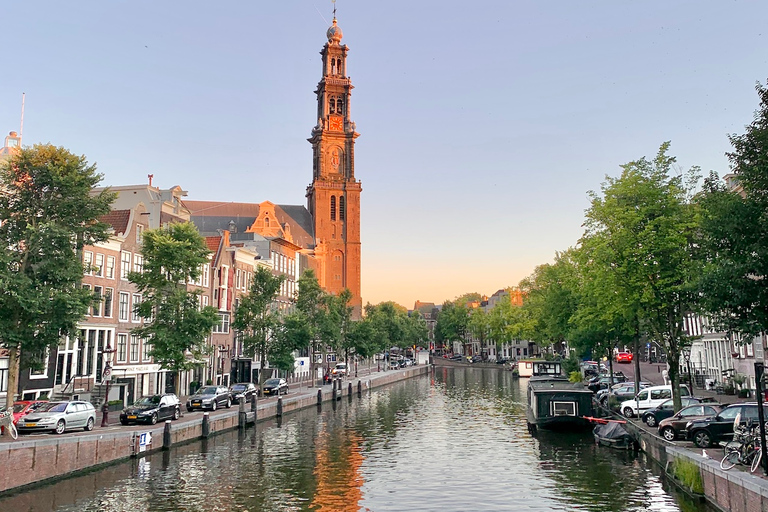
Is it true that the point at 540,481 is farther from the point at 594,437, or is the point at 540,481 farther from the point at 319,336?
the point at 319,336

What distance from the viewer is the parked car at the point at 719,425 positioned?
2720 centimetres

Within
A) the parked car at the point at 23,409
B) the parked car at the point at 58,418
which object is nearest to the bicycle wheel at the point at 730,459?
the parked car at the point at 58,418

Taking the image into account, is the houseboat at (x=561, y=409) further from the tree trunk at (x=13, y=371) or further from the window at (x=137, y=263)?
the window at (x=137, y=263)

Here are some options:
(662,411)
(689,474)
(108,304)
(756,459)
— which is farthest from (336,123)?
(756,459)

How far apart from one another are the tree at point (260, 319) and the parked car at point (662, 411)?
3482cm

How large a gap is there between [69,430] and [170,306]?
14.0 m

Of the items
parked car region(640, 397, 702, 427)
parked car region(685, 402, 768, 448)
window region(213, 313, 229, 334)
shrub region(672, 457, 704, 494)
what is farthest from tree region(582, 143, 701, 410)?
window region(213, 313, 229, 334)

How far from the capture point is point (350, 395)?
70.7 metres

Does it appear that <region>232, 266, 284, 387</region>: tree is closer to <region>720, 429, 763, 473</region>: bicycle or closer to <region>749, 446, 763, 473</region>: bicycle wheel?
<region>720, 429, 763, 473</region>: bicycle

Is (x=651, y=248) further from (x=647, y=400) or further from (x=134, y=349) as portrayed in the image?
(x=134, y=349)

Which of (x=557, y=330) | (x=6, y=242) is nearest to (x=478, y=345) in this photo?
(x=557, y=330)

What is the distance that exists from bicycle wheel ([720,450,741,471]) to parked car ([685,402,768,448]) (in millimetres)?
6270

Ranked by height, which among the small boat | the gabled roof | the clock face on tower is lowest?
the small boat

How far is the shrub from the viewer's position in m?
22.3
